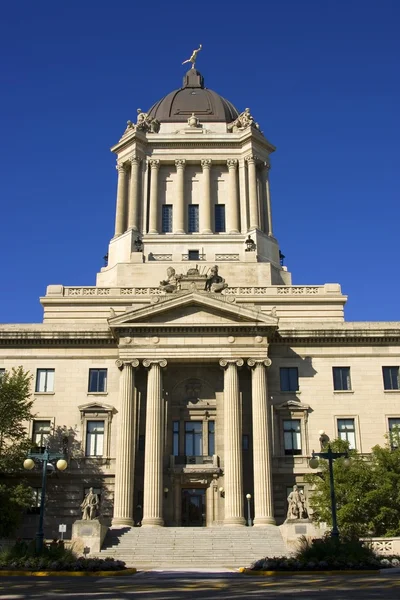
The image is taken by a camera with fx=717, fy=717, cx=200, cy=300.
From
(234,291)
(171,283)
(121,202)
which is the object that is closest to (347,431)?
(234,291)

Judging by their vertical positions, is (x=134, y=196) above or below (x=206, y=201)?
above

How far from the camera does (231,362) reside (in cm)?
4806

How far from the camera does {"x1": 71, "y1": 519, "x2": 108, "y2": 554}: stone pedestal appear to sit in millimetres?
38281

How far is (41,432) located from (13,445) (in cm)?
421

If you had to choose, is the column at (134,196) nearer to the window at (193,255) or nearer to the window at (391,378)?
the window at (193,255)

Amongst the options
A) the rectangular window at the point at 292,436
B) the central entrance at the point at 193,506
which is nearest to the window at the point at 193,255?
the rectangular window at the point at 292,436

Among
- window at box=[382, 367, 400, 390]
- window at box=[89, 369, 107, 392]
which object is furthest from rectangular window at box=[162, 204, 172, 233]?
window at box=[382, 367, 400, 390]

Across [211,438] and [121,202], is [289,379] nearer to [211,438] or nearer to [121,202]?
[211,438]

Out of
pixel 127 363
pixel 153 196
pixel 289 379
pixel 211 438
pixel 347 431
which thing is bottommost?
pixel 211 438

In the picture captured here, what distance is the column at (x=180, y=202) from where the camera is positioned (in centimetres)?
6694

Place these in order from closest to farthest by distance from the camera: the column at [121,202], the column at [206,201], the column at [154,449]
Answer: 1. the column at [154,449]
2. the column at [206,201]
3. the column at [121,202]

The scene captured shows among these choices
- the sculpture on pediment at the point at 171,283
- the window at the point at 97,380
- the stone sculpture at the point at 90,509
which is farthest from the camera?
the sculpture on pediment at the point at 171,283

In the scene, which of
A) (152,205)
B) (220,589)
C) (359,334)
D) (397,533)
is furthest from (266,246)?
(220,589)

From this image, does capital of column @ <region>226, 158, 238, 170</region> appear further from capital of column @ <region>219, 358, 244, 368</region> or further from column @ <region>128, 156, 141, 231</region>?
capital of column @ <region>219, 358, 244, 368</region>
